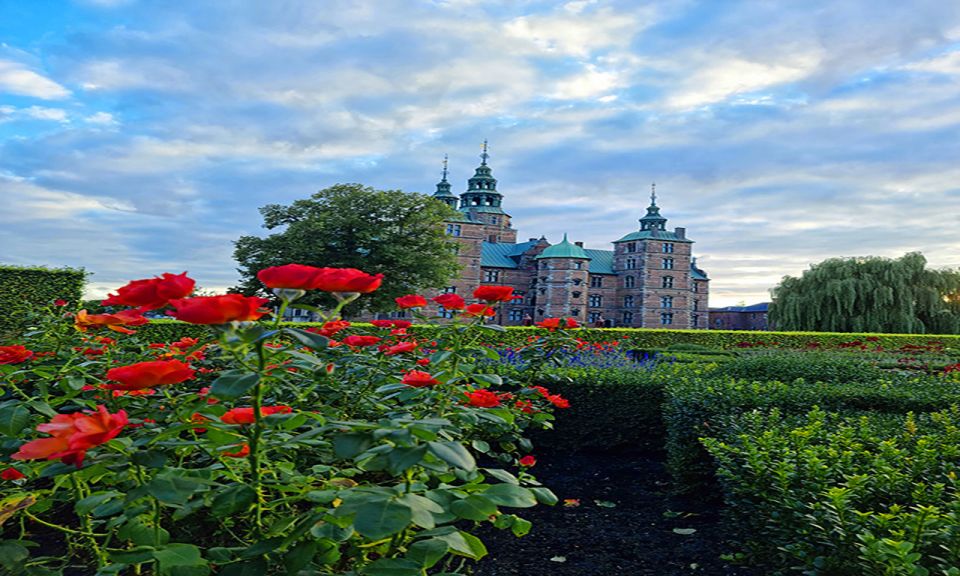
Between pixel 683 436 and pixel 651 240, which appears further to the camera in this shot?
pixel 651 240

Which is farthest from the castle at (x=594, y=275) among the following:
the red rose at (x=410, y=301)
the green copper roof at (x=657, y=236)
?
the red rose at (x=410, y=301)

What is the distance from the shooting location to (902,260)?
32.8m

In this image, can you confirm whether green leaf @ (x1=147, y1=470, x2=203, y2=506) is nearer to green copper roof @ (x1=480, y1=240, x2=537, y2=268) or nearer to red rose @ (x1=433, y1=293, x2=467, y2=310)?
red rose @ (x1=433, y1=293, x2=467, y2=310)

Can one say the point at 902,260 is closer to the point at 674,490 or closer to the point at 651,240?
the point at 651,240

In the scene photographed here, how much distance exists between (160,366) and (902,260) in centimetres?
3963

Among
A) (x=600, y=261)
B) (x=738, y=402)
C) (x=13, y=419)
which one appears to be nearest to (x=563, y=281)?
(x=600, y=261)

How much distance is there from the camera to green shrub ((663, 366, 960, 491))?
189 inches

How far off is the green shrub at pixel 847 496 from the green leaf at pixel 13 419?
2920 mm

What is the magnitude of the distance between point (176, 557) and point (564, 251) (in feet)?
182

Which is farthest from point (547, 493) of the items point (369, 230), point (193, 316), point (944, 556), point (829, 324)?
point (829, 324)

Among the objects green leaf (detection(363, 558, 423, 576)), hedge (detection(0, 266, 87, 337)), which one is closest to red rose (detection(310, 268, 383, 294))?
green leaf (detection(363, 558, 423, 576))

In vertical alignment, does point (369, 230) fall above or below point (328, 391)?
above

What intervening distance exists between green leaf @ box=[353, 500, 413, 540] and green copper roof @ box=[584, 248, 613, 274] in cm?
5956

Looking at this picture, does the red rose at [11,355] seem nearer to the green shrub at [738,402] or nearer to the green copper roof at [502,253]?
the green shrub at [738,402]
